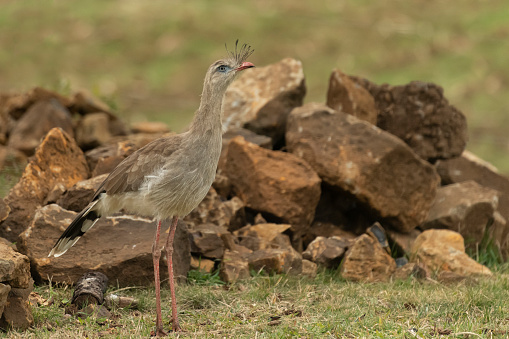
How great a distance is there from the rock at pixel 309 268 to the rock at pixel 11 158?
302 cm

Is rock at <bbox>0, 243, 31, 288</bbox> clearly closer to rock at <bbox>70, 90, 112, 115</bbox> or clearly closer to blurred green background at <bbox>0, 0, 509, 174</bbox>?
rock at <bbox>70, 90, 112, 115</bbox>

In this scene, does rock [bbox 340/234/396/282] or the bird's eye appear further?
rock [bbox 340/234/396/282]

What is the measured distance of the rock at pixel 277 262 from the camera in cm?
574

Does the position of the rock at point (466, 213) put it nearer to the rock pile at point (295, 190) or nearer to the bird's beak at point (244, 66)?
the rock pile at point (295, 190)

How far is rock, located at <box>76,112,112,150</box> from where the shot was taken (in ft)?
24.5

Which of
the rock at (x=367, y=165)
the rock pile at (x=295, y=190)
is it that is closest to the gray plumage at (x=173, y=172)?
the rock pile at (x=295, y=190)

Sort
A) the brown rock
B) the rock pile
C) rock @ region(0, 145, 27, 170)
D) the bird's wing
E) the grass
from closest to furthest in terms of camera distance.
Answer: the grass → the bird's wing → the rock pile → the brown rock → rock @ region(0, 145, 27, 170)

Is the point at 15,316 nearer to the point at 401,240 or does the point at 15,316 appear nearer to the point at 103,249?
the point at 103,249

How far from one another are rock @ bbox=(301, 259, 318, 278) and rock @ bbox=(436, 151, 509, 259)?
217cm

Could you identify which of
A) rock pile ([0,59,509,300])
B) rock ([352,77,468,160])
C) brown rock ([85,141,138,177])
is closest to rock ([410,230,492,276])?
rock pile ([0,59,509,300])

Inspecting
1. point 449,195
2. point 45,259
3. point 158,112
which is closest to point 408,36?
point 158,112

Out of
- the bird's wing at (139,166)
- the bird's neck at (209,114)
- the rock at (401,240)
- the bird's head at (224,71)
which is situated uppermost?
the bird's head at (224,71)

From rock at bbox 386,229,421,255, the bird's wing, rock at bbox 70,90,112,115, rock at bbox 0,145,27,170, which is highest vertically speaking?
the bird's wing

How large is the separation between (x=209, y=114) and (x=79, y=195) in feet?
4.98
